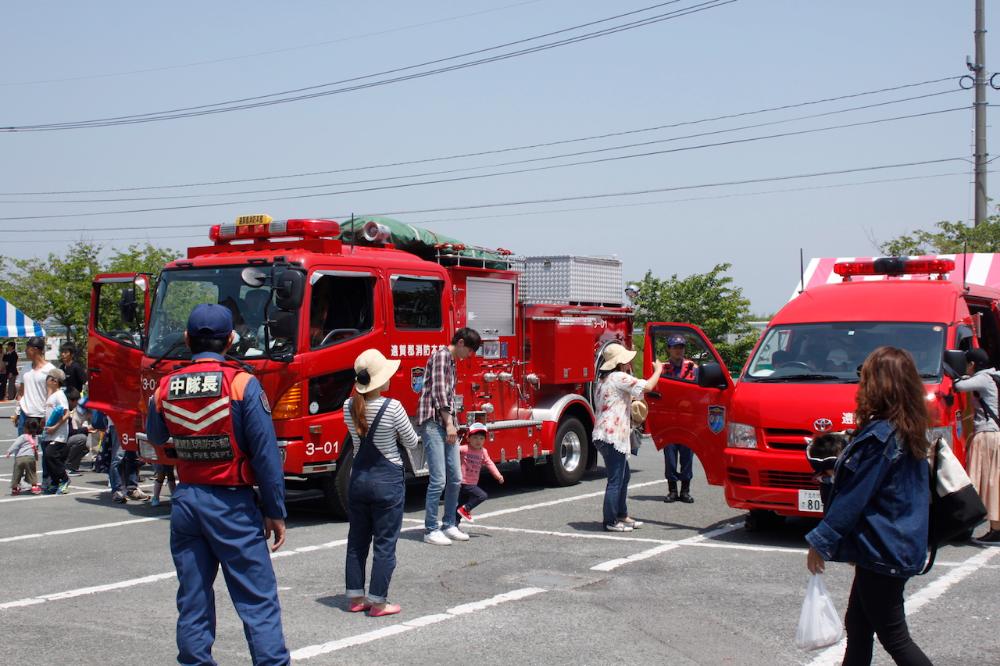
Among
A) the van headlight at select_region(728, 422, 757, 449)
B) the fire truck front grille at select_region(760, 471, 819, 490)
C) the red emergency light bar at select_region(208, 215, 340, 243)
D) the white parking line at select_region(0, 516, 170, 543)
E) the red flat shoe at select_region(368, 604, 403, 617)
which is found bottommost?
the white parking line at select_region(0, 516, 170, 543)

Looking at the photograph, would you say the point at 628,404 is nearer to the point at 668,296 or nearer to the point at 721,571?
the point at 721,571

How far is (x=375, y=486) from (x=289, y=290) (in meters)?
3.29

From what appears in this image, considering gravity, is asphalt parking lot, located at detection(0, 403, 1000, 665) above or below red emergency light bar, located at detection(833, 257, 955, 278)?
below

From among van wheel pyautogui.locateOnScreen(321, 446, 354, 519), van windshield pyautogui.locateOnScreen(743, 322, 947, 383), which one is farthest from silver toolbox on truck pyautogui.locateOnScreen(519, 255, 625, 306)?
van windshield pyautogui.locateOnScreen(743, 322, 947, 383)

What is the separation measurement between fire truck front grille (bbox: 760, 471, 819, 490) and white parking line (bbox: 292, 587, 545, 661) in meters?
2.55

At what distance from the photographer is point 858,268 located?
39.3 ft

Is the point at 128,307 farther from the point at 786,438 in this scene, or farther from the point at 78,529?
the point at 786,438

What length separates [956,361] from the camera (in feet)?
30.6

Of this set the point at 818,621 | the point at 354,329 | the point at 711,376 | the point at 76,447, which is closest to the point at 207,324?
the point at 818,621

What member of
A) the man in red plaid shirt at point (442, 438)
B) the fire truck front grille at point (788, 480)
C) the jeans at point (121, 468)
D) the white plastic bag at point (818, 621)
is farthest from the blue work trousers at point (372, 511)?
the jeans at point (121, 468)

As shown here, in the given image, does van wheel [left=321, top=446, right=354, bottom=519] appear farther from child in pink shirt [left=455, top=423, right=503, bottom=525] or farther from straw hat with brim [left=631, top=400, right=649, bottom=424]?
straw hat with brim [left=631, top=400, right=649, bottom=424]

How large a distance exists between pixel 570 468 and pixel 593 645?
767cm

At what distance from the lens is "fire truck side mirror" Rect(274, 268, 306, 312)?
10.1 m

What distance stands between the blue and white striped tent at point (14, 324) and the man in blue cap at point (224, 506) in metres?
25.8
